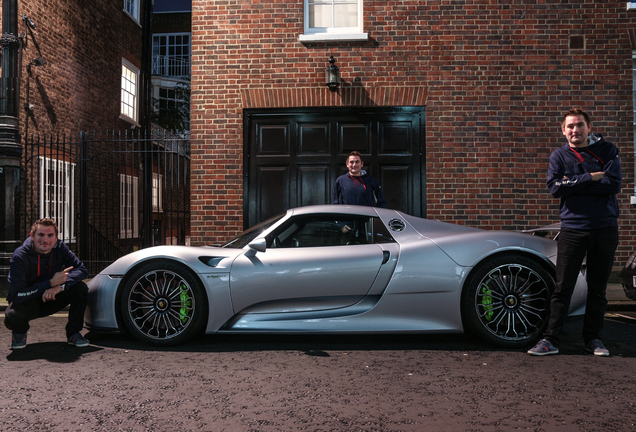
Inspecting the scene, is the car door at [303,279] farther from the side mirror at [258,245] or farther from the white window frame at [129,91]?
the white window frame at [129,91]

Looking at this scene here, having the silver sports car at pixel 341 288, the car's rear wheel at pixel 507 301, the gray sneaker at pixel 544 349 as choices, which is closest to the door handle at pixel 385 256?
the silver sports car at pixel 341 288

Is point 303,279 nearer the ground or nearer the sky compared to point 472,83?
nearer the ground

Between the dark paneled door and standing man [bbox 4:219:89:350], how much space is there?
4.04 m

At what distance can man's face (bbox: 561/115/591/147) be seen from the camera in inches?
162

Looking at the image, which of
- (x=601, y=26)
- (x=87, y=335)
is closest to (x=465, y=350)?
(x=87, y=335)

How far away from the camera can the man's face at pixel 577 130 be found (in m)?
4.11

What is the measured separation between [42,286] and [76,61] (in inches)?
361

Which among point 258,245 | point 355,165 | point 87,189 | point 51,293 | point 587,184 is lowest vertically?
point 51,293

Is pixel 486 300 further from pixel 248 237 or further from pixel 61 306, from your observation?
pixel 61 306

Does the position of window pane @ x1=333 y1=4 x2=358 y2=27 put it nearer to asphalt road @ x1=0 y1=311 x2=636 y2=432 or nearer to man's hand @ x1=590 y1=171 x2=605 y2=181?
man's hand @ x1=590 y1=171 x2=605 y2=181

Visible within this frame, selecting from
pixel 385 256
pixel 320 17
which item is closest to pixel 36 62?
pixel 320 17

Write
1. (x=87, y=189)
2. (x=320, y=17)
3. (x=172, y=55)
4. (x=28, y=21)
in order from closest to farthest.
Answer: (x=320, y=17) → (x=87, y=189) → (x=28, y=21) → (x=172, y=55)

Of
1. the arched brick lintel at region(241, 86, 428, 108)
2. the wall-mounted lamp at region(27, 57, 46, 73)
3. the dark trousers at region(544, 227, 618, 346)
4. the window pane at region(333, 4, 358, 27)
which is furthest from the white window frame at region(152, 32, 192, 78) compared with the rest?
the dark trousers at region(544, 227, 618, 346)

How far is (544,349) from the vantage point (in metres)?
4.04
